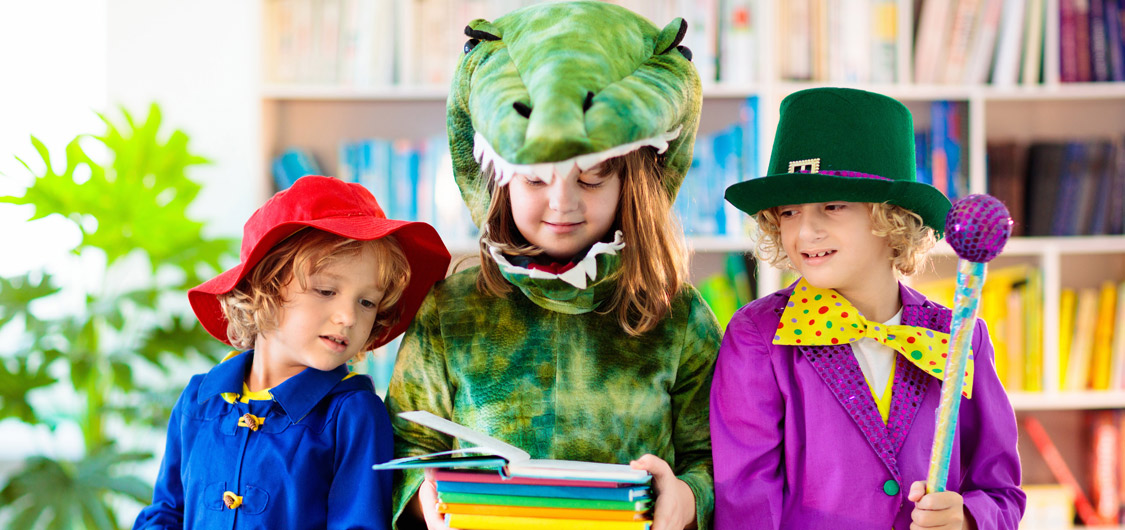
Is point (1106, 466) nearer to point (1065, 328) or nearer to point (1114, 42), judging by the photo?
point (1065, 328)

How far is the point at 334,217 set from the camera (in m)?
1.10

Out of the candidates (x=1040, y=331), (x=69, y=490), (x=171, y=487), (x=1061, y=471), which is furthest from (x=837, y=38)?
(x=69, y=490)

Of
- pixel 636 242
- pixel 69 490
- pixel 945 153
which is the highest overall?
pixel 945 153

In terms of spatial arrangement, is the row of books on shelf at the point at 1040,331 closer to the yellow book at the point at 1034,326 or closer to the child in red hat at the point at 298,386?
the yellow book at the point at 1034,326

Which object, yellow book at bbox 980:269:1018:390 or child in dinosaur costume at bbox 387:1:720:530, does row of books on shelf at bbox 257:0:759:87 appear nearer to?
yellow book at bbox 980:269:1018:390

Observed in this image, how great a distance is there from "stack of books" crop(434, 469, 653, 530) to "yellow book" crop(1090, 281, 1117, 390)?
81.8 inches

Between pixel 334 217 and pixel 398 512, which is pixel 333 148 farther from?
pixel 398 512

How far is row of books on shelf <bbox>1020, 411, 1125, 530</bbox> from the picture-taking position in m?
2.42

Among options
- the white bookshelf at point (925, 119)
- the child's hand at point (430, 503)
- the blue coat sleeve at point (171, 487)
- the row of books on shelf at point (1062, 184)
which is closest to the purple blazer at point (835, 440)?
the child's hand at point (430, 503)

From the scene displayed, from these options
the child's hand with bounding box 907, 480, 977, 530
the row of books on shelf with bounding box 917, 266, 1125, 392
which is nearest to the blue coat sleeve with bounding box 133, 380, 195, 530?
the child's hand with bounding box 907, 480, 977, 530

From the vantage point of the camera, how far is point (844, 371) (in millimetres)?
1047

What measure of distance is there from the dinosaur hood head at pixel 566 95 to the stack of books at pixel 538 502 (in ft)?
1.05

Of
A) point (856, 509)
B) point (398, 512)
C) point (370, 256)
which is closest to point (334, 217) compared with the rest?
point (370, 256)

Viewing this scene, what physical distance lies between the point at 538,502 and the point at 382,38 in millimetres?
1828
